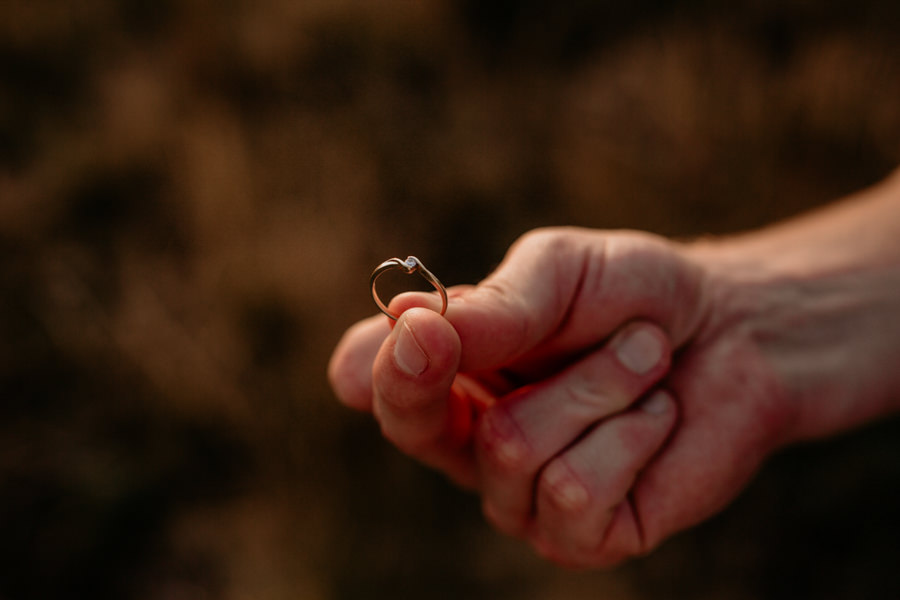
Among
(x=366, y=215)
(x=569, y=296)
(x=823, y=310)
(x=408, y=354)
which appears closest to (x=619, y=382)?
(x=569, y=296)

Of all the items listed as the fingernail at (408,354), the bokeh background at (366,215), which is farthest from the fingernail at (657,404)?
the bokeh background at (366,215)

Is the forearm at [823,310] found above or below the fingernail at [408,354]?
below

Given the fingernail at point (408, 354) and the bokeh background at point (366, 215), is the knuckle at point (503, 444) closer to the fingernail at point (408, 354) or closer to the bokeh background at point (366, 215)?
the fingernail at point (408, 354)

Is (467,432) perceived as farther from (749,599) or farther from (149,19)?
(149,19)

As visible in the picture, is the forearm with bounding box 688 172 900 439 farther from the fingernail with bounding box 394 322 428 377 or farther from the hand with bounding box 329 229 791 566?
the fingernail with bounding box 394 322 428 377

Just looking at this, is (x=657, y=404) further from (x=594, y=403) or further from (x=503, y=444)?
(x=503, y=444)

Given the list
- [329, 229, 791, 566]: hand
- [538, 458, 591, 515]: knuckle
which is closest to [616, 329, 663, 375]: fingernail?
[329, 229, 791, 566]: hand
